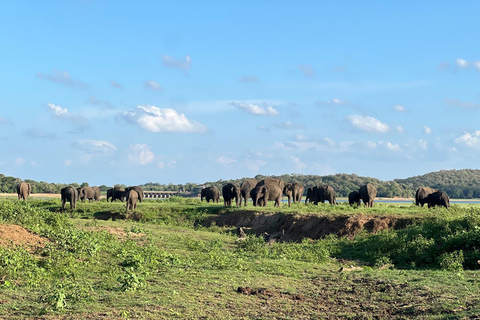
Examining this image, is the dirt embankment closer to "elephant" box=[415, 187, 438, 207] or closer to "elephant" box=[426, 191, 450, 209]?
"elephant" box=[426, 191, 450, 209]

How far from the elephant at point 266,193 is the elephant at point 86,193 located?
22054 millimetres

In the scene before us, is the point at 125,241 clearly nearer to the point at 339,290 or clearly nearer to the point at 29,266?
the point at 29,266

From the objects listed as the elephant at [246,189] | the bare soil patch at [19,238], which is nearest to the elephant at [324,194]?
the elephant at [246,189]

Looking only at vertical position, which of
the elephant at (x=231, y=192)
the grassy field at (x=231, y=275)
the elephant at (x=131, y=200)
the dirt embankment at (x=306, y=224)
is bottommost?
the grassy field at (x=231, y=275)

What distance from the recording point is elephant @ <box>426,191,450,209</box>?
41594mm

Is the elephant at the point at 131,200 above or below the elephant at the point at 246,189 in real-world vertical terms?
below

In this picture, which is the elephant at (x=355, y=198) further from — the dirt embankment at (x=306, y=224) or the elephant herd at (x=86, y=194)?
the elephant herd at (x=86, y=194)

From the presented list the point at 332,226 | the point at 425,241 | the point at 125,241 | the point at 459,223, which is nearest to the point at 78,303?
the point at 125,241

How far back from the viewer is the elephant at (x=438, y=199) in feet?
136

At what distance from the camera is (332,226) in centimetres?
2947

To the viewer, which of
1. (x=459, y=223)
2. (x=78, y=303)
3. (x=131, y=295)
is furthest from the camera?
(x=459, y=223)

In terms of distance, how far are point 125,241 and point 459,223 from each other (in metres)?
13.4

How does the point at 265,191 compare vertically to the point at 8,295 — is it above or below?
above

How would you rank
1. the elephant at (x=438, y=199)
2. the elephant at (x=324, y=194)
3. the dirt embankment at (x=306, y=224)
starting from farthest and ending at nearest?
the elephant at (x=324, y=194)
the elephant at (x=438, y=199)
the dirt embankment at (x=306, y=224)
